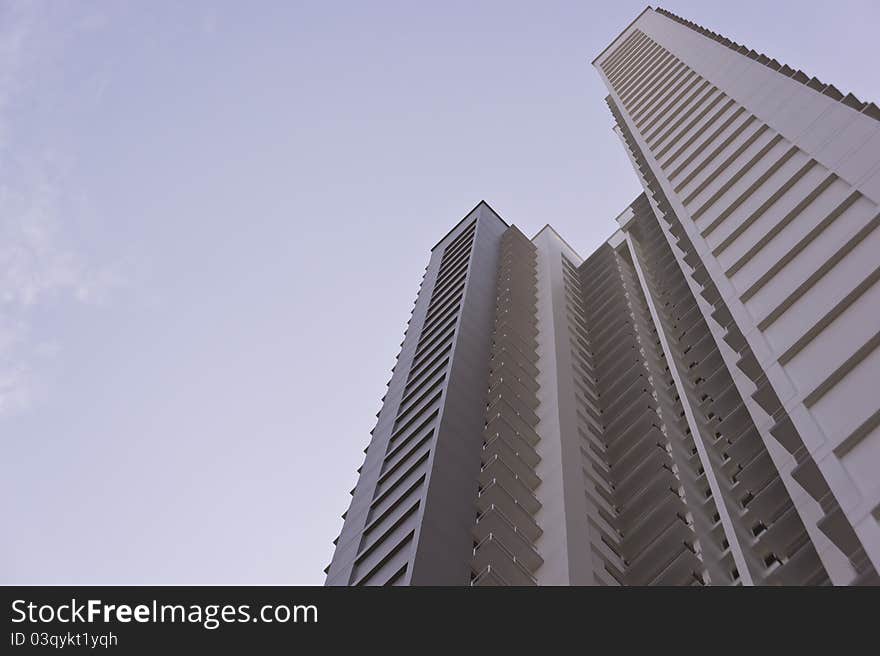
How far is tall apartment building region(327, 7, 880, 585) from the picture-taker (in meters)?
17.5

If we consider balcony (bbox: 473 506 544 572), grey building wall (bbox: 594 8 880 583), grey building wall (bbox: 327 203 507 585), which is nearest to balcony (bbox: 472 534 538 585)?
balcony (bbox: 473 506 544 572)

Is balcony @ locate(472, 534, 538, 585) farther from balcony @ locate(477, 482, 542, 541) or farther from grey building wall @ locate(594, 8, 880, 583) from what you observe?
grey building wall @ locate(594, 8, 880, 583)

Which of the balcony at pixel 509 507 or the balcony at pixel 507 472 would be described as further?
the balcony at pixel 507 472

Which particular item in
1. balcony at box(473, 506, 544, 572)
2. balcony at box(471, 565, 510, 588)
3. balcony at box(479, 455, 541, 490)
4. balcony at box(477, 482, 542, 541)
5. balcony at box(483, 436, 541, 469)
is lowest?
balcony at box(471, 565, 510, 588)

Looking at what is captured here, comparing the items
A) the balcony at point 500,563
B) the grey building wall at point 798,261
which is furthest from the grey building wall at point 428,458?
the grey building wall at point 798,261

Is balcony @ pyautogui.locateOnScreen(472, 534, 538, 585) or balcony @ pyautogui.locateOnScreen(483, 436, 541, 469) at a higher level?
balcony @ pyautogui.locateOnScreen(483, 436, 541, 469)

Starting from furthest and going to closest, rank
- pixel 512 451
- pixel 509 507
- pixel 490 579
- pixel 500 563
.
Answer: pixel 512 451 < pixel 509 507 < pixel 500 563 < pixel 490 579

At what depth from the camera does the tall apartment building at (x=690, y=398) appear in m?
17.5

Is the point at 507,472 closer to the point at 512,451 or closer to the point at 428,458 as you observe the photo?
the point at 512,451

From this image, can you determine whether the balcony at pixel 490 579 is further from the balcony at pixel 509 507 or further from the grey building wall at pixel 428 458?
the balcony at pixel 509 507

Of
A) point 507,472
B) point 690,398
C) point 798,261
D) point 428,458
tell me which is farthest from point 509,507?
point 798,261

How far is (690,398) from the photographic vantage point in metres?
27.9
